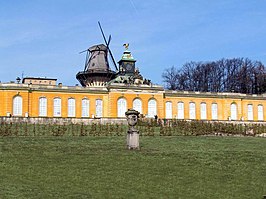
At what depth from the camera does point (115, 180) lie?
12672 mm

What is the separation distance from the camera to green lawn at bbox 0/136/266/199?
1149cm

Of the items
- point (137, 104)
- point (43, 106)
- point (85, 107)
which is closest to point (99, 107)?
point (85, 107)

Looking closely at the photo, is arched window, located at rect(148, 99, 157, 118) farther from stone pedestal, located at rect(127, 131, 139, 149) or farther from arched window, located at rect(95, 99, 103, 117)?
stone pedestal, located at rect(127, 131, 139, 149)

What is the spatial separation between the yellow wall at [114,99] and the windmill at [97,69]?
10911 mm

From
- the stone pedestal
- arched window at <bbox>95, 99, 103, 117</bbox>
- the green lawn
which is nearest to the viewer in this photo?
the green lawn

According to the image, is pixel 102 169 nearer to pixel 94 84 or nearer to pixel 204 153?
pixel 204 153

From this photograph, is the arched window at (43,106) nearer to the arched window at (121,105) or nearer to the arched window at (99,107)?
the arched window at (99,107)

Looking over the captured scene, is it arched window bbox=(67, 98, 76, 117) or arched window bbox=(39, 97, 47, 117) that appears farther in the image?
arched window bbox=(67, 98, 76, 117)


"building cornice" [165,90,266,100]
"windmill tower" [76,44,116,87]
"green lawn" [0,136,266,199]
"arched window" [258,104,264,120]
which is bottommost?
"green lawn" [0,136,266,199]

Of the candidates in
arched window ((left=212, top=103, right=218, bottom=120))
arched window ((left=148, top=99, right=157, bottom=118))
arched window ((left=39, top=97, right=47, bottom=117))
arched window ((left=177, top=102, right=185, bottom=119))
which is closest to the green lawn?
arched window ((left=39, top=97, right=47, bottom=117))

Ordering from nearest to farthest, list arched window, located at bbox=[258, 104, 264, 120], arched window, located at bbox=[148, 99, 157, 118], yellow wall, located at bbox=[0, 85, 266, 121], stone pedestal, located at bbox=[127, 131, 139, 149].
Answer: stone pedestal, located at bbox=[127, 131, 139, 149], yellow wall, located at bbox=[0, 85, 266, 121], arched window, located at bbox=[148, 99, 157, 118], arched window, located at bbox=[258, 104, 264, 120]

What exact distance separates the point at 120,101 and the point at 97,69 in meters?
13.2

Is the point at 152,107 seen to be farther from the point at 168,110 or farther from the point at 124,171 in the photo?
the point at 124,171

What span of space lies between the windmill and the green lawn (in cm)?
4495
